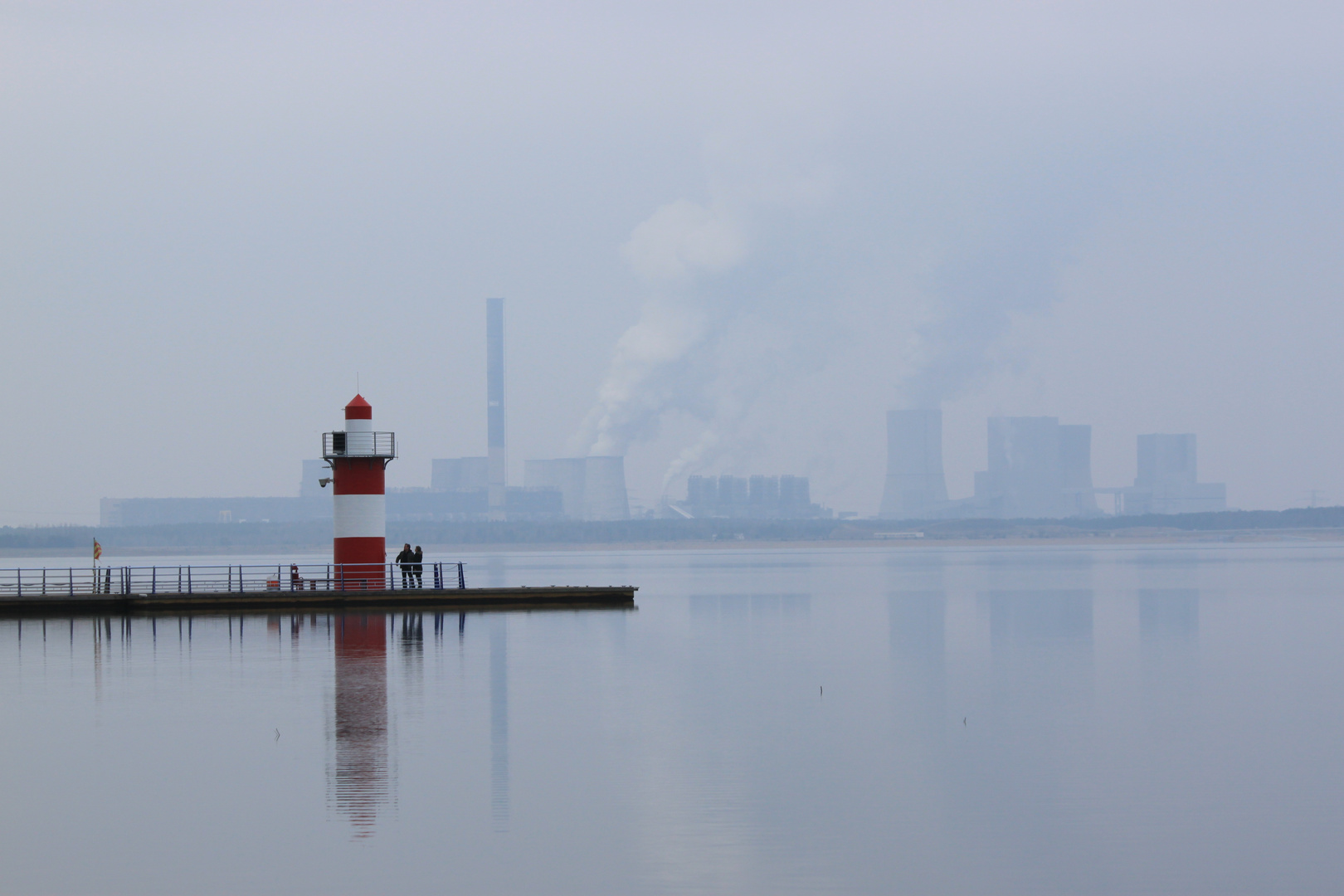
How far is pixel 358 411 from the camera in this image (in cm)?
4584

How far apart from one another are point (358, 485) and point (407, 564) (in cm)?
398

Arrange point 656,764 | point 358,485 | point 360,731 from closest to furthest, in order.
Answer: point 656,764 → point 360,731 → point 358,485

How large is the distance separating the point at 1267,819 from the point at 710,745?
7745 millimetres

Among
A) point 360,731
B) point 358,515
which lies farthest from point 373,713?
point 358,515

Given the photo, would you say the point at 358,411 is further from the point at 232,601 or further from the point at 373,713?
the point at 373,713

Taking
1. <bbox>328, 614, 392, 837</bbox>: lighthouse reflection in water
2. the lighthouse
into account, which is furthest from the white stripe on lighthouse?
<bbox>328, 614, 392, 837</bbox>: lighthouse reflection in water

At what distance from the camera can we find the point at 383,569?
4725cm

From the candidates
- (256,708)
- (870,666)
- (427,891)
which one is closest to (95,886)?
(427,891)

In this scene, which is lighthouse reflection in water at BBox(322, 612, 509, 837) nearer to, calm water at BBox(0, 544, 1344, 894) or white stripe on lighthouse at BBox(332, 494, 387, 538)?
calm water at BBox(0, 544, 1344, 894)

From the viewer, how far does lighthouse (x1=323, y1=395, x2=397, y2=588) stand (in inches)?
1784

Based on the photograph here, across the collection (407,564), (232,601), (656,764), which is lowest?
(232,601)

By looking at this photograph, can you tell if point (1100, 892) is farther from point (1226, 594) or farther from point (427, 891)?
point (1226, 594)

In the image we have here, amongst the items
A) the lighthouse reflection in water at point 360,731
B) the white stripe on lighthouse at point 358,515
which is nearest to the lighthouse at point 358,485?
the white stripe on lighthouse at point 358,515

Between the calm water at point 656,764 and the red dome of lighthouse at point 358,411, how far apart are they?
25.2 feet
